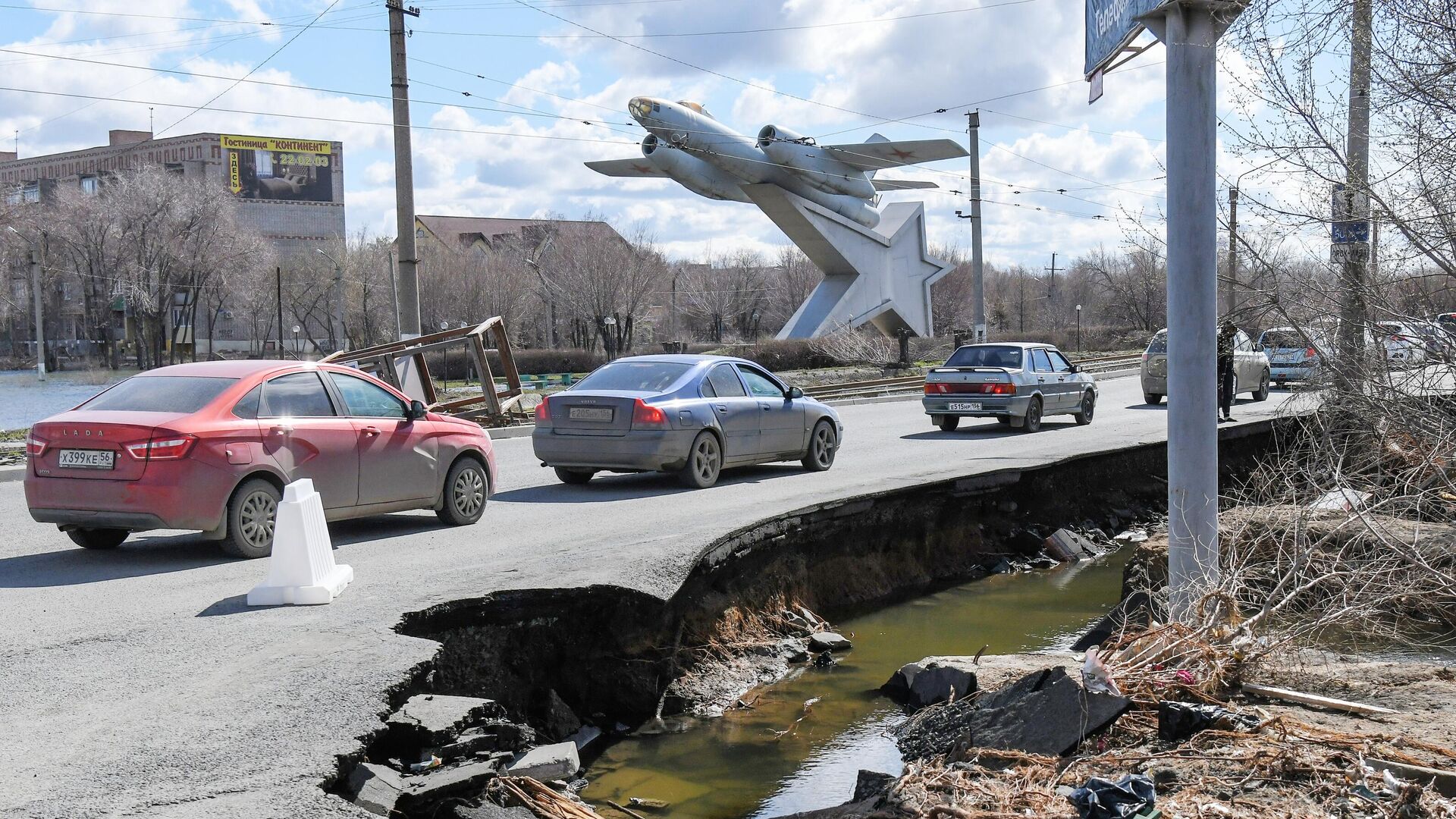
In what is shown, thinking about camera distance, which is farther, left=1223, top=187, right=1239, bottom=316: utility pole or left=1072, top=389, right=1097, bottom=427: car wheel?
left=1072, top=389, right=1097, bottom=427: car wheel

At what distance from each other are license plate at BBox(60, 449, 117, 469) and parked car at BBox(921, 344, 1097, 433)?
47.3ft

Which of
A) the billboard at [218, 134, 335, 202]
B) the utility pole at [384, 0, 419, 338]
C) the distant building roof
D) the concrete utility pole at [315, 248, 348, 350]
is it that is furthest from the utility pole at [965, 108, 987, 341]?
the billboard at [218, 134, 335, 202]

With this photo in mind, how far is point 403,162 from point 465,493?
11.3m

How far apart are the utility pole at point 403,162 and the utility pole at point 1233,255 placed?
13411 millimetres

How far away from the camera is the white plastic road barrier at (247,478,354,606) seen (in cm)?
708

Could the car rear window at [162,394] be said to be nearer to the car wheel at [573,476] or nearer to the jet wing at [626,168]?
the car wheel at [573,476]

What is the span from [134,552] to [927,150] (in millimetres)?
42036

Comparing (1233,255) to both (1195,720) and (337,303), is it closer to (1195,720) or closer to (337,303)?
(1195,720)

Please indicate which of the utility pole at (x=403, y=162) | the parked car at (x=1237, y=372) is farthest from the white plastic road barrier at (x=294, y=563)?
the parked car at (x=1237, y=372)

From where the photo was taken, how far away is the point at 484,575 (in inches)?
316

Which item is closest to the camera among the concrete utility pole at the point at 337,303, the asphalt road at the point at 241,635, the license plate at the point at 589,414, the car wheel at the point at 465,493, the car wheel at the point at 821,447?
the asphalt road at the point at 241,635

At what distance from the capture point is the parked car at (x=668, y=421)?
12.7m

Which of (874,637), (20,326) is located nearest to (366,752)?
(874,637)

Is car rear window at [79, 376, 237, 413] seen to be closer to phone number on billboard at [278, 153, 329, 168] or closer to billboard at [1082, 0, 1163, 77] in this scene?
billboard at [1082, 0, 1163, 77]
